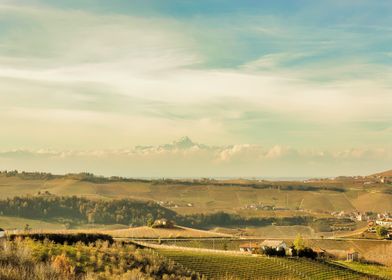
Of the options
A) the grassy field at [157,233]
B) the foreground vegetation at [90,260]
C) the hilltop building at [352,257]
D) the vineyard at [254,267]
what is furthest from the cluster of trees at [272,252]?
the grassy field at [157,233]

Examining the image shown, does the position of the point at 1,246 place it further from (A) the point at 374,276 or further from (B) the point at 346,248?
(B) the point at 346,248

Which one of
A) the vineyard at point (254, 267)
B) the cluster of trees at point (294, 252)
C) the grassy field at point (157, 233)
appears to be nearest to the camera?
the vineyard at point (254, 267)

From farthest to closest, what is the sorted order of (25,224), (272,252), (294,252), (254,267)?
1. (25,224)
2. (294,252)
3. (272,252)
4. (254,267)

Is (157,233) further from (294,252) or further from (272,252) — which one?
(272,252)

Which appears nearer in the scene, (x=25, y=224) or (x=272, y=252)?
(x=272, y=252)

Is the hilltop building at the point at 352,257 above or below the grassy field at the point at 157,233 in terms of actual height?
below

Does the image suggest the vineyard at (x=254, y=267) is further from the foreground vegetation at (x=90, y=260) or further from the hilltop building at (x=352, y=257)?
the hilltop building at (x=352, y=257)

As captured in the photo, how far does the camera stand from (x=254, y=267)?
57531mm

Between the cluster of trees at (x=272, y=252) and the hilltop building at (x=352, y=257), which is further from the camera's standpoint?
the hilltop building at (x=352, y=257)

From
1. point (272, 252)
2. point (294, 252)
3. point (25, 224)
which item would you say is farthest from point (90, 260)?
point (25, 224)

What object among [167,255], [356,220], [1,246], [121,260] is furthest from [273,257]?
[356,220]

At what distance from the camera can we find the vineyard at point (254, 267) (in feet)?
169

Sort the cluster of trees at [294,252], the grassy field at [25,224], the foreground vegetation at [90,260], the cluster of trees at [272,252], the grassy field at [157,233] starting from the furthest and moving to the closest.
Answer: the grassy field at [25,224] < the grassy field at [157,233] < the cluster of trees at [294,252] < the cluster of trees at [272,252] < the foreground vegetation at [90,260]

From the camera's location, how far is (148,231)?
105125 mm
